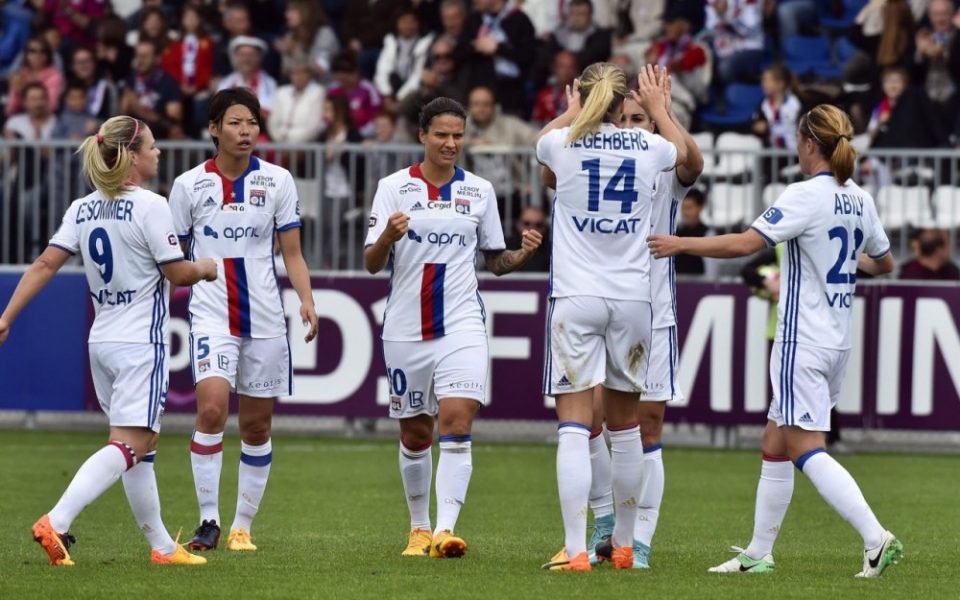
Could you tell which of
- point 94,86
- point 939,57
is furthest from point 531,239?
point 94,86

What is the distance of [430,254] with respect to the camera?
9.59 m

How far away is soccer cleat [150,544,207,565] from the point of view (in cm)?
879

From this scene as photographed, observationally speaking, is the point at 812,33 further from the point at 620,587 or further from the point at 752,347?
the point at 620,587

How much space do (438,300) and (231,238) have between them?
1208 mm

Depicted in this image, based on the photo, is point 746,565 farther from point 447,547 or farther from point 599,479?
point 447,547

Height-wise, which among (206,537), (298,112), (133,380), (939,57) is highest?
(939,57)

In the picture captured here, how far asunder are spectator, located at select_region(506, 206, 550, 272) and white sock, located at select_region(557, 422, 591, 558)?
27.1 feet

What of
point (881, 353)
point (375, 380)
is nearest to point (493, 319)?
point (375, 380)

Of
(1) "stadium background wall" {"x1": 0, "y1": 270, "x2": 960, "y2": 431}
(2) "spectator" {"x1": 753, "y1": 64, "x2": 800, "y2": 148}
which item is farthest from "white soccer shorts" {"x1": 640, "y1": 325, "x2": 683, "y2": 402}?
(2) "spectator" {"x1": 753, "y1": 64, "x2": 800, "y2": 148}

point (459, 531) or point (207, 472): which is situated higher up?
point (207, 472)

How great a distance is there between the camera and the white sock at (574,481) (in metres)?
8.40

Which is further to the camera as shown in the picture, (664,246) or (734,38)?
(734,38)

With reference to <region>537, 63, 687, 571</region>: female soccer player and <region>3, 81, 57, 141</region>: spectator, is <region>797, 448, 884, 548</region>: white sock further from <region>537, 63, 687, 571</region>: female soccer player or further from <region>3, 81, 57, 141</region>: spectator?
<region>3, 81, 57, 141</region>: spectator

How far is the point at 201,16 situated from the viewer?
2261cm
